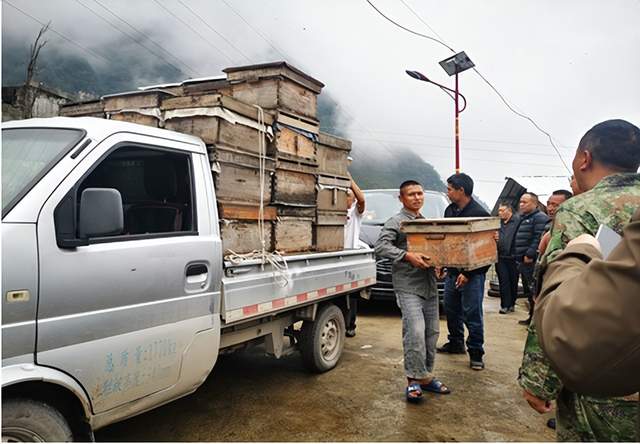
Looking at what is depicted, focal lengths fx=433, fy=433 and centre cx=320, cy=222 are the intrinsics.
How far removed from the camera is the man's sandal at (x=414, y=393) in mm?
3859

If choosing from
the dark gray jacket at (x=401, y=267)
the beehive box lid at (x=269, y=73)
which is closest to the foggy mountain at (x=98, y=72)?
the beehive box lid at (x=269, y=73)

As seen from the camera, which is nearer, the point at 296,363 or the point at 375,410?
the point at 375,410

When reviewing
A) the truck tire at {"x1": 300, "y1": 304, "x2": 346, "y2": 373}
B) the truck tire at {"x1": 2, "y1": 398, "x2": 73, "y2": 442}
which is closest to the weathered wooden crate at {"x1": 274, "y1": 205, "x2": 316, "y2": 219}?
the truck tire at {"x1": 300, "y1": 304, "x2": 346, "y2": 373}

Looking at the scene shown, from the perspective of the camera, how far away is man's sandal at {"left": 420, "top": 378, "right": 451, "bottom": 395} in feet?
13.4

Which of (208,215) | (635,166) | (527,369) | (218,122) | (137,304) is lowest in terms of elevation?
(527,369)

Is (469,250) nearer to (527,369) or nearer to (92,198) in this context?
(527,369)

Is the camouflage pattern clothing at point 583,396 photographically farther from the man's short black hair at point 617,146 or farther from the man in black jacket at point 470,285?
the man in black jacket at point 470,285

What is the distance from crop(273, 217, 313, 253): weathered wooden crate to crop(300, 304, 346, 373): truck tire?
0.80 meters

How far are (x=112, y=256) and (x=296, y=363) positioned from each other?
10.2ft

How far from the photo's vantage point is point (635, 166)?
6.06 feet

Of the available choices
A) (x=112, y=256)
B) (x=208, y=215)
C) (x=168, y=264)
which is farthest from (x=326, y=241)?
(x=112, y=256)

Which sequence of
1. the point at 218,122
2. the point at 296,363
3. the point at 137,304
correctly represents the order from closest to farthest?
1. the point at 137,304
2. the point at 218,122
3. the point at 296,363

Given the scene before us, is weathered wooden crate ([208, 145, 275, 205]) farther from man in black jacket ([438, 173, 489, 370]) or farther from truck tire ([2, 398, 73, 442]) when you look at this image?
man in black jacket ([438, 173, 489, 370])

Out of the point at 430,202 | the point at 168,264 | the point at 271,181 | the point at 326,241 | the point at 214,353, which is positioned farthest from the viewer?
the point at 430,202
